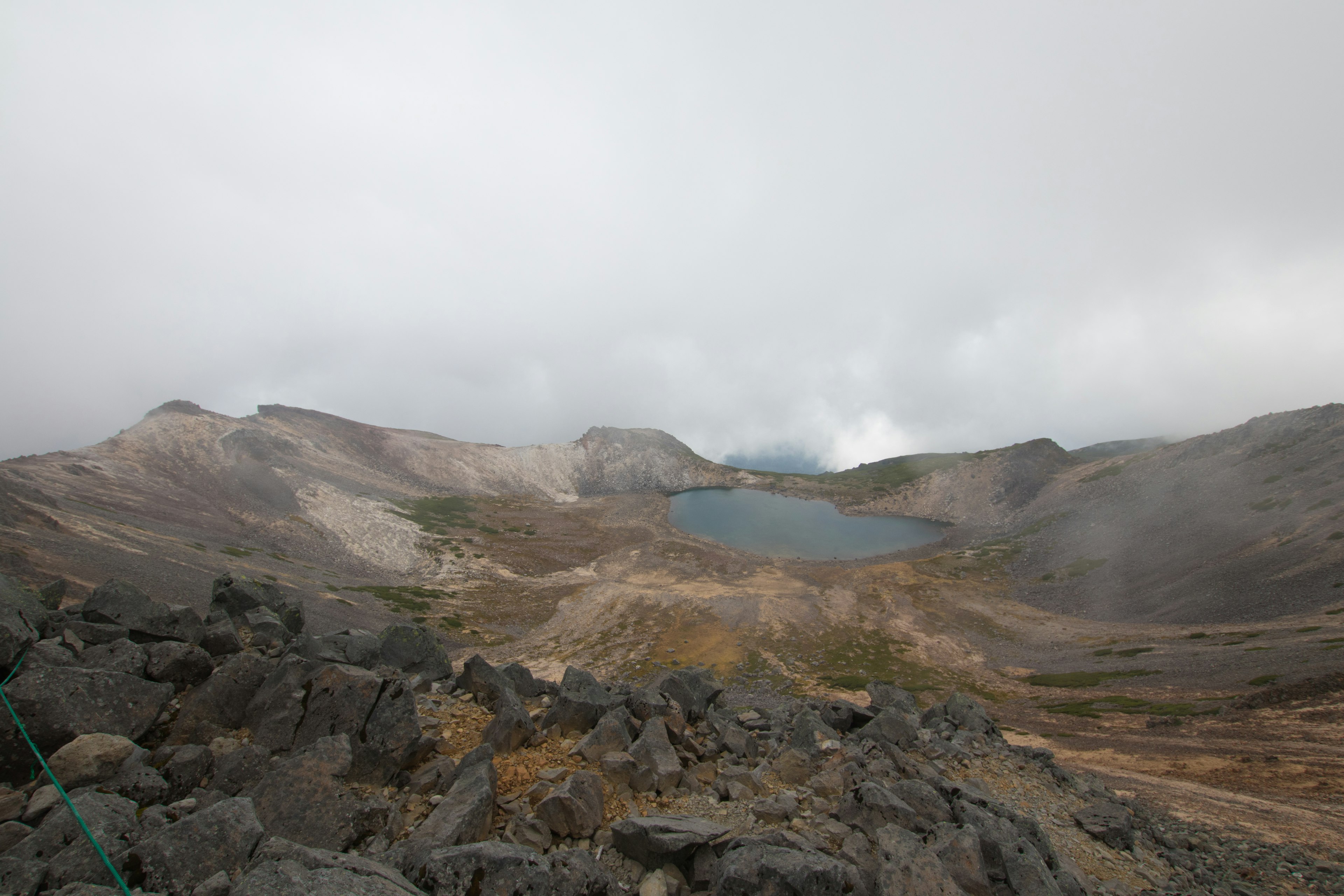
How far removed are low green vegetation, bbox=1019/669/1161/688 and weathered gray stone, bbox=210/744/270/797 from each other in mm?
55222

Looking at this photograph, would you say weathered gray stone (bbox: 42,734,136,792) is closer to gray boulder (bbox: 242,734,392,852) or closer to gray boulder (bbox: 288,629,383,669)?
gray boulder (bbox: 242,734,392,852)

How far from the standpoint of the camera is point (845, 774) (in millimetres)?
13039

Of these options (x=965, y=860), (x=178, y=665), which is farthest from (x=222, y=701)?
(x=965, y=860)

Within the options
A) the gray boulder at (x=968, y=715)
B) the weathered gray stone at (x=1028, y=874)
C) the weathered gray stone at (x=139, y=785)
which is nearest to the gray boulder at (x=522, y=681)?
the weathered gray stone at (x=139, y=785)

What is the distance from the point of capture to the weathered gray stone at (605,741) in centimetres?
1266

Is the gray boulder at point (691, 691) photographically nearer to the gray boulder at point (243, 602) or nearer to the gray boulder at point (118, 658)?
the gray boulder at point (118, 658)

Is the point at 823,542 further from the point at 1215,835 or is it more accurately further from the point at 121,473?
the point at 121,473

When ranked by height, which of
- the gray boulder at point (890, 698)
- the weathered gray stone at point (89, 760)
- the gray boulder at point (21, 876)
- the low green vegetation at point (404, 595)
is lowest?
the low green vegetation at point (404, 595)

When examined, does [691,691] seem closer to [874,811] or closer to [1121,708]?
[874,811]

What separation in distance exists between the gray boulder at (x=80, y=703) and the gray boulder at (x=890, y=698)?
24.1m

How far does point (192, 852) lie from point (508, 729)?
671 cm

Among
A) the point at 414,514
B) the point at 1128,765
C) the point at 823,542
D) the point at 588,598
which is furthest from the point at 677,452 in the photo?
the point at 1128,765

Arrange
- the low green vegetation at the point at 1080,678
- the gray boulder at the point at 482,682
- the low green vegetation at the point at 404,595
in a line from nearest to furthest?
1. the gray boulder at the point at 482,682
2. the low green vegetation at the point at 1080,678
3. the low green vegetation at the point at 404,595

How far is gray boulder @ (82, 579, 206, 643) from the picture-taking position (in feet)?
43.4
